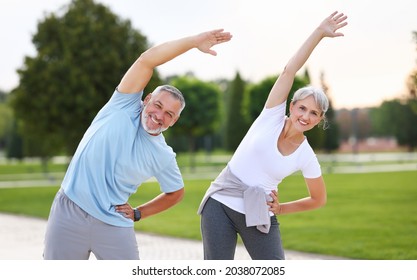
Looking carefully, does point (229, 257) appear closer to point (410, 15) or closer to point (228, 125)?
point (410, 15)

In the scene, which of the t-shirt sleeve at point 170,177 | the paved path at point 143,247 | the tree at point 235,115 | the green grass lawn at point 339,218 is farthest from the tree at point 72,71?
the tree at point 235,115

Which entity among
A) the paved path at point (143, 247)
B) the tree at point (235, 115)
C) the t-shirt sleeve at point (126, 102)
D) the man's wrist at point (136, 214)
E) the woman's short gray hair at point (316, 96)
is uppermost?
the t-shirt sleeve at point (126, 102)

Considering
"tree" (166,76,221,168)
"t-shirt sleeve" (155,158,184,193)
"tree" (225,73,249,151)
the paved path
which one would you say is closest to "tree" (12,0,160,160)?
the paved path

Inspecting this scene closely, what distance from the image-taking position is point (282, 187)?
18.6m

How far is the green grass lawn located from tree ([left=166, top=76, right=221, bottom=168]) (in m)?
12.4

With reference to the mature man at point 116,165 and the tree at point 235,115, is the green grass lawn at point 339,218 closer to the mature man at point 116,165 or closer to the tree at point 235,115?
the mature man at point 116,165

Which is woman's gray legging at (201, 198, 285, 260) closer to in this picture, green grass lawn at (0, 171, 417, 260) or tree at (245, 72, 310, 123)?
green grass lawn at (0, 171, 417, 260)

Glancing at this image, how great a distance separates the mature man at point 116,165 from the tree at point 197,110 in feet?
89.9

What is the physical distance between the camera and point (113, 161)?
3.61m

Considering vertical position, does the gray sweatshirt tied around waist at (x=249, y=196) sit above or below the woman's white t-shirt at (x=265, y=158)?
below

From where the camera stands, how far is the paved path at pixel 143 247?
26.6ft

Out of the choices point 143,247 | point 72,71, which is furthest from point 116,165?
point 72,71

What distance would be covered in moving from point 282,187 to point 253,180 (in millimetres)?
14846

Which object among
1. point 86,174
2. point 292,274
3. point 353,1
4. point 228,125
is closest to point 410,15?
point 353,1
